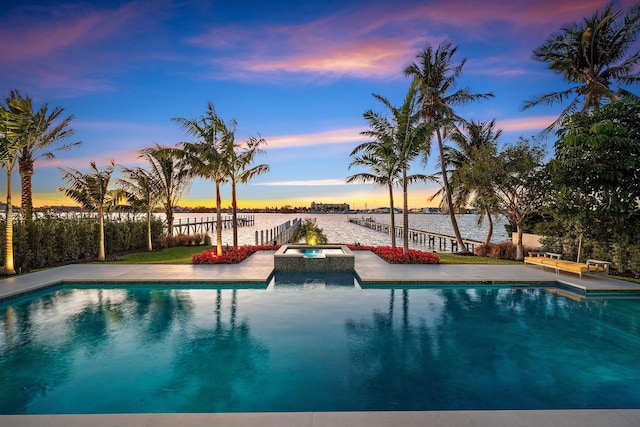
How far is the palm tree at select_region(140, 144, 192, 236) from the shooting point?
814 inches

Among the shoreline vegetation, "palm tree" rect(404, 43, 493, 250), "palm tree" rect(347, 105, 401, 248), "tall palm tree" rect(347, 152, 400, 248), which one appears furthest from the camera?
"palm tree" rect(404, 43, 493, 250)

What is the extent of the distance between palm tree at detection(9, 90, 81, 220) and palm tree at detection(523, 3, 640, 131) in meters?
22.0

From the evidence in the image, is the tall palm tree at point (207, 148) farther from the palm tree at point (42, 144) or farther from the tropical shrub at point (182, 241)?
the tropical shrub at point (182, 241)

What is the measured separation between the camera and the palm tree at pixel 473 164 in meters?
16.3

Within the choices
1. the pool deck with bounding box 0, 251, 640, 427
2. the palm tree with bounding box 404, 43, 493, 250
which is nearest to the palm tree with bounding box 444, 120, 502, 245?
the palm tree with bounding box 404, 43, 493, 250

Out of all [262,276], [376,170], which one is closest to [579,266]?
[376,170]

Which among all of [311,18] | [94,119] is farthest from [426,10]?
[94,119]

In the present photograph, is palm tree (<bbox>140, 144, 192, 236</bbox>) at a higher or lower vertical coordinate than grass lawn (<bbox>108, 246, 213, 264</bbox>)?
higher

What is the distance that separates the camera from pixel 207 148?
535 inches

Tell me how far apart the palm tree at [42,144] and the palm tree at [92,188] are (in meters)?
1.55

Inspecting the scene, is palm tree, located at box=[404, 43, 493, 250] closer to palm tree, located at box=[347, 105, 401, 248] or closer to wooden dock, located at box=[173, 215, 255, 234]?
palm tree, located at box=[347, 105, 401, 248]

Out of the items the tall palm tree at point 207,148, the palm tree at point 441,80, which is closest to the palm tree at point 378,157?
the palm tree at point 441,80

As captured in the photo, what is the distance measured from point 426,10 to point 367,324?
1200cm

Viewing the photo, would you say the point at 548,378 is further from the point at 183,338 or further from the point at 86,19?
the point at 86,19
